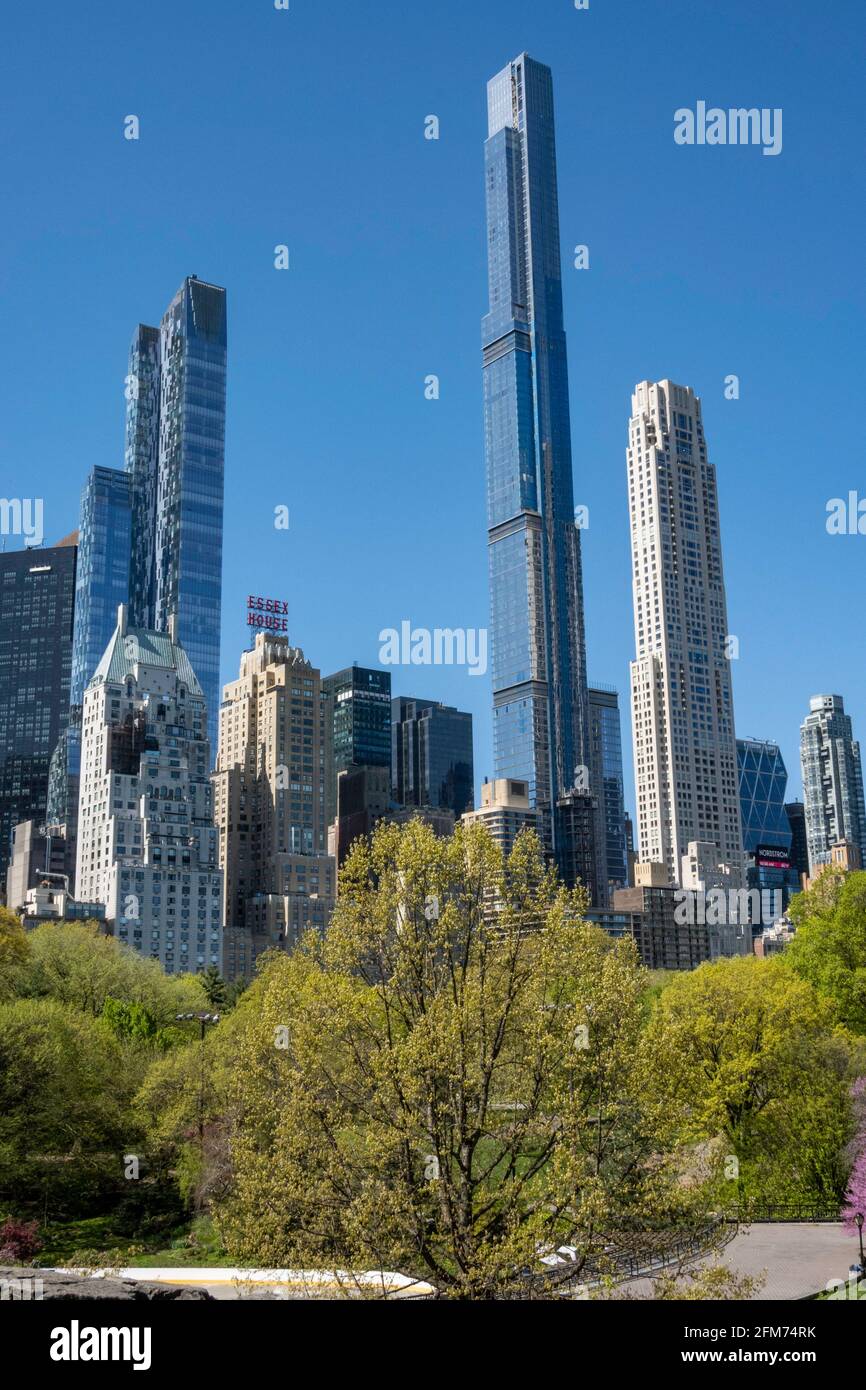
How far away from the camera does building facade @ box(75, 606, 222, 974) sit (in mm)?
174875

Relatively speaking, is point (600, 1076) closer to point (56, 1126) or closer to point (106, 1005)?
point (56, 1126)

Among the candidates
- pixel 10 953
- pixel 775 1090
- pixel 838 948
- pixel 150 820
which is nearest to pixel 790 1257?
pixel 775 1090

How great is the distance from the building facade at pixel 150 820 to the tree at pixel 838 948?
118 m

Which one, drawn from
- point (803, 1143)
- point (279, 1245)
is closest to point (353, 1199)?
point (279, 1245)

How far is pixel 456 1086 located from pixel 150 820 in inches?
6367

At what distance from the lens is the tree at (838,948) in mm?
62219

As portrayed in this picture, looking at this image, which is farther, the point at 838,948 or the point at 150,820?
the point at 150,820

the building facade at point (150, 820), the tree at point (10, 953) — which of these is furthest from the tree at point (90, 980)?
the building facade at point (150, 820)

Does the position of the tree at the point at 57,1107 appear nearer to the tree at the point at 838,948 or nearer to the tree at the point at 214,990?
the tree at the point at 838,948

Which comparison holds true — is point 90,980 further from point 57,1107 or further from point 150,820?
point 150,820

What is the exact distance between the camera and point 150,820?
181 m

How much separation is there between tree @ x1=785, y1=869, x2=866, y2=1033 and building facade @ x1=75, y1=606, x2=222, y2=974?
11779 centimetres
